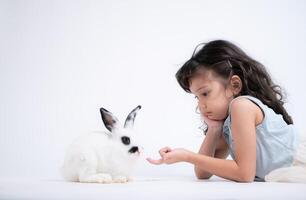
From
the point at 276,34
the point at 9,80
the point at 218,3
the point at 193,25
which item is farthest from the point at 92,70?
the point at 276,34

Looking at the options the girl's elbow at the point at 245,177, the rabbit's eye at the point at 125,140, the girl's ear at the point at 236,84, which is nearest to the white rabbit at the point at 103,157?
the rabbit's eye at the point at 125,140

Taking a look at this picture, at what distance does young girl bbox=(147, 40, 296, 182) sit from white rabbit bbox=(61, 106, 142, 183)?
10 cm

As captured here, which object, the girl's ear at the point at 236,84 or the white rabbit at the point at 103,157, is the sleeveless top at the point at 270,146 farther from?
the white rabbit at the point at 103,157

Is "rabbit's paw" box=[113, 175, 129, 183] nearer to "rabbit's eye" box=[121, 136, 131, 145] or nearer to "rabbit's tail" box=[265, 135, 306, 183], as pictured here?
"rabbit's eye" box=[121, 136, 131, 145]

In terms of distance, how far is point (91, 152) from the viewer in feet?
3.70

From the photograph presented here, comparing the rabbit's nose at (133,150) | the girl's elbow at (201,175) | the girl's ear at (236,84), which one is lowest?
the girl's elbow at (201,175)

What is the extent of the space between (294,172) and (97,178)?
0.56 m

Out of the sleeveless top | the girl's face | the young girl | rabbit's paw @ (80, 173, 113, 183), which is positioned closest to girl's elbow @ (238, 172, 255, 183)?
the young girl

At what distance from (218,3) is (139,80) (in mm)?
614

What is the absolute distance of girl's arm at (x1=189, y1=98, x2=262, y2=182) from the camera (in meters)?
1.24

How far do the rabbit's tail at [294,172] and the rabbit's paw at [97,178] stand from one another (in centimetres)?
49

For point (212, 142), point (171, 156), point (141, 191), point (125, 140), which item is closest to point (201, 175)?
point (212, 142)

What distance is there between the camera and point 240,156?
49.2 inches

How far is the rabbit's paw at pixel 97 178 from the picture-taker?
3.62ft
